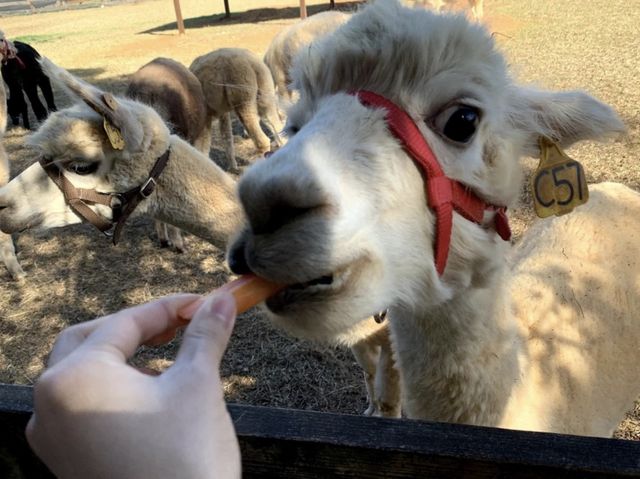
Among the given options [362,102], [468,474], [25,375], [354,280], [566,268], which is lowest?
[25,375]

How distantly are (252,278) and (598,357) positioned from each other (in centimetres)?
175

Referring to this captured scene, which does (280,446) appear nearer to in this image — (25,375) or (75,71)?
(25,375)

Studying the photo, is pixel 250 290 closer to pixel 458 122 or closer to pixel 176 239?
pixel 458 122

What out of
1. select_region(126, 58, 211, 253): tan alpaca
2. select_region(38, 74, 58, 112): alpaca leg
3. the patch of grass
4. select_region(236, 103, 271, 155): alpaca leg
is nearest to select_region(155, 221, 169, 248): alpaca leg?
select_region(126, 58, 211, 253): tan alpaca

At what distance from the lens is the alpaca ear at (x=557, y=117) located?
1.74m

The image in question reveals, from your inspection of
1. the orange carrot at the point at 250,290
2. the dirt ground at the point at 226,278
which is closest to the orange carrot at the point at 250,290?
the orange carrot at the point at 250,290

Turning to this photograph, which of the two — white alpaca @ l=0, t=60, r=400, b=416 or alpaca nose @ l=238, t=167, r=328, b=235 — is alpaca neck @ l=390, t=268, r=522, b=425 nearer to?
alpaca nose @ l=238, t=167, r=328, b=235

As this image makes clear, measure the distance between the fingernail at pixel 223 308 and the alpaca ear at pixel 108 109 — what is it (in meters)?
2.83

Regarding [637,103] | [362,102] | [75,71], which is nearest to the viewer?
[362,102]

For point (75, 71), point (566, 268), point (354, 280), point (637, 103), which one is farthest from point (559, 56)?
point (75, 71)

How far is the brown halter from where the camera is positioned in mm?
3645

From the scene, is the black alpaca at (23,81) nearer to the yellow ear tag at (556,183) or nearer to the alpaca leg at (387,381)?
the alpaca leg at (387,381)

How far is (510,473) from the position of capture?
3.61 feet

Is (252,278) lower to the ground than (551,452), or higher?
higher
